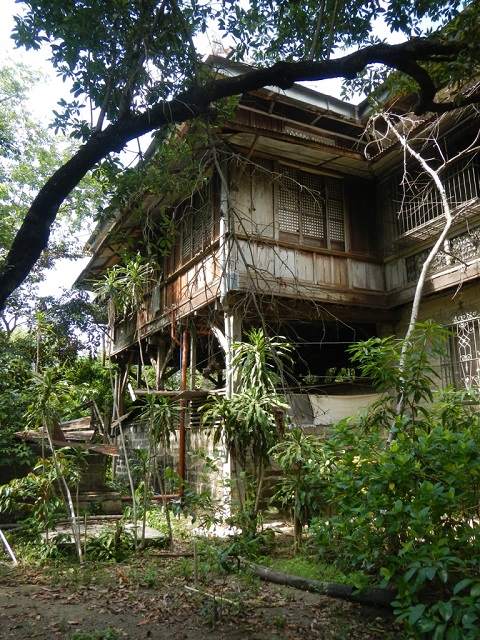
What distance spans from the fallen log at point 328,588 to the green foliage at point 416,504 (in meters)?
0.16

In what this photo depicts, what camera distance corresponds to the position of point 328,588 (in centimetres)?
489

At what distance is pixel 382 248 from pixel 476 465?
7.36m

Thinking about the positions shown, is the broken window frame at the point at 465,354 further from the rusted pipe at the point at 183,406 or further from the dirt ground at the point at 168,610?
the dirt ground at the point at 168,610

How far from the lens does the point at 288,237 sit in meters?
9.82

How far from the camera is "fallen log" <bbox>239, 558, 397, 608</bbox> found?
4547 mm

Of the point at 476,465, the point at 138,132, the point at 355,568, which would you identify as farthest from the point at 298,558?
the point at 138,132

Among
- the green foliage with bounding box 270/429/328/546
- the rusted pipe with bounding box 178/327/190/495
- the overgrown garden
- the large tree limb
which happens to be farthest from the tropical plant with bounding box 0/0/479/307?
the rusted pipe with bounding box 178/327/190/495

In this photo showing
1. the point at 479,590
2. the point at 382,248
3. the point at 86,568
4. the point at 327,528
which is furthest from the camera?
the point at 382,248

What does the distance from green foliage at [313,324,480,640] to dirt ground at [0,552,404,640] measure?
48 cm

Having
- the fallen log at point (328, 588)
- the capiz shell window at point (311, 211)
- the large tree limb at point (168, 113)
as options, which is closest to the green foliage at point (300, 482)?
the fallen log at point (328, 588)

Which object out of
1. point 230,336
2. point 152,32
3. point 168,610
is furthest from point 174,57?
point 168,610

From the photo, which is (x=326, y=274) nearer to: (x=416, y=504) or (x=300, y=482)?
(x=300, y=482)

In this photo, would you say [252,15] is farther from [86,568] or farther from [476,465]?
[86,568]

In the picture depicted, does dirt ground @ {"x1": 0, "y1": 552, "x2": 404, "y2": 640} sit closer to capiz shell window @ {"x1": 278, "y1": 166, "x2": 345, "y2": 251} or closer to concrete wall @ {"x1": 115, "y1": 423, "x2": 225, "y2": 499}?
concrete wall @ {"x1": 115, "y1": 423, "x2": 225, "y2": 499}
